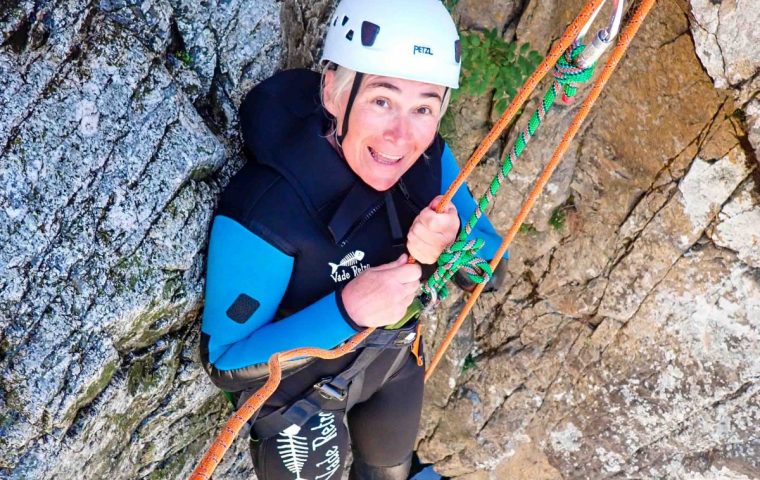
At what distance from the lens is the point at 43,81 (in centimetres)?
256

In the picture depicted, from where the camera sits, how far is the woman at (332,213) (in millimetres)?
2820

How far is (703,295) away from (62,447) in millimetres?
3730

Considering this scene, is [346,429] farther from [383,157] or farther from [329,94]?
[329,94]

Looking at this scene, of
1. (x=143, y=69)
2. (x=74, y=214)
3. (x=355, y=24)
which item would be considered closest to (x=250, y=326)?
(x=74, y=214)

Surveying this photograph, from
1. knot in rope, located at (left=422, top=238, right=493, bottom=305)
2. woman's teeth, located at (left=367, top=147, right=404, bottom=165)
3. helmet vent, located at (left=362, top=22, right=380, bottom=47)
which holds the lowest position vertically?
knot in rope, located at (left=422, top=238, right=493, bottom=305)

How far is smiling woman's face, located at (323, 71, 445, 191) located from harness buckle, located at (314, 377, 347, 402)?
3.31ft

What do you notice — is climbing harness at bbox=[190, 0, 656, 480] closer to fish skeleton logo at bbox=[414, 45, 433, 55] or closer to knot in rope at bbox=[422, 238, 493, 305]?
knot in rope at bbox=[422, 238, 493, 305]

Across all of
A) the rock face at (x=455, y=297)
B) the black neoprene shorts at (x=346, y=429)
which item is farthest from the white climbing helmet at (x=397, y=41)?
the black neoprene shorts at (x=346, y=429)

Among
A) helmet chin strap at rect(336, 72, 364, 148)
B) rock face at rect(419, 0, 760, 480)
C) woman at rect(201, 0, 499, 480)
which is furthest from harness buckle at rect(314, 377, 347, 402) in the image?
rock face at rect(419, 0, 760, 480)

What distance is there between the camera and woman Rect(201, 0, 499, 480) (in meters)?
2.82

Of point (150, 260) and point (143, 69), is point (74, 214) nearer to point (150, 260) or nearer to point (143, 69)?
point (150, 260)

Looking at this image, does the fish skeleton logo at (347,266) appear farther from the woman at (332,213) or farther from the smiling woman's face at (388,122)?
the smiling woman's face at (388,122)

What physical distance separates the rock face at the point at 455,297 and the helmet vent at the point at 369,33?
0.68m

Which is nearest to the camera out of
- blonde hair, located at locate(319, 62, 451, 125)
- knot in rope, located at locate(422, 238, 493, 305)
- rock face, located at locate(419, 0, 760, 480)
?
knot in rope, located at locate(422, 238, 493, 305)
